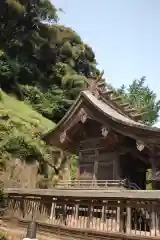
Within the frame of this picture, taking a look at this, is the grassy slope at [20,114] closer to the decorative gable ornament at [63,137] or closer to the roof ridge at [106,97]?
the decorative gable ornament at [63,137]

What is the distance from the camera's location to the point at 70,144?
1573cm

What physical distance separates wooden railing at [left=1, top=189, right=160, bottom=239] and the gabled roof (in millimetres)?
2898

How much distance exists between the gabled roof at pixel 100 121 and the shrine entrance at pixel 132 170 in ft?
6.12

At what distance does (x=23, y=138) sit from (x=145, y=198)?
14355mm

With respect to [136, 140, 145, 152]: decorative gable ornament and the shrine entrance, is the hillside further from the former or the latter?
[136, 140, 145, 152]: decorative gable ornament

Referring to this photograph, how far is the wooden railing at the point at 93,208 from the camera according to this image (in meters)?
8.03

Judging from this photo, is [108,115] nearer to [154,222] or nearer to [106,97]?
[106,97]

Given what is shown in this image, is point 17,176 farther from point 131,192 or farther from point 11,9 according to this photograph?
point 11,9

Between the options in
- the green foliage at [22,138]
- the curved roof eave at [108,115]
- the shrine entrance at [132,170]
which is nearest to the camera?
the curved roof eave at [108,115]

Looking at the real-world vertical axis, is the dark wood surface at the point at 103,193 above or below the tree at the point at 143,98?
below

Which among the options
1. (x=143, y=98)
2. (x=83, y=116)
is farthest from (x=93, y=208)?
(x=143, y=98)

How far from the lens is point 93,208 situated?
31.4 ft

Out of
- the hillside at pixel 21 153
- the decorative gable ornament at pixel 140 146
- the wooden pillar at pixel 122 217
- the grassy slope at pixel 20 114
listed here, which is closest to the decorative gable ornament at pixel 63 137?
the hillside at pixel 21 153

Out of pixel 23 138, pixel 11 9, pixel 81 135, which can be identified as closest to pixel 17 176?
pixel 23 138
